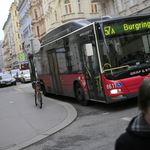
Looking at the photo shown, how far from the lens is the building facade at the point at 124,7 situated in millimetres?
21844

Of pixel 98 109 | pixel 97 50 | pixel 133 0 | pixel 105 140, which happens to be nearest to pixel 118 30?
pixel 97 50

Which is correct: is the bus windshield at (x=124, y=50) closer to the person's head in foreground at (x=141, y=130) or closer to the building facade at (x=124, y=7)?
the person's head in foreground at (x=141, y=130)

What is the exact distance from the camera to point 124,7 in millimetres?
25312

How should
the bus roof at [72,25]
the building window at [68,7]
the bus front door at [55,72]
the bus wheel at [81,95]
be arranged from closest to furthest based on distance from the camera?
the bus roof at [72,25], the bus wheel at [81,95], the bus front door at [55,72], the building window at [68,7]

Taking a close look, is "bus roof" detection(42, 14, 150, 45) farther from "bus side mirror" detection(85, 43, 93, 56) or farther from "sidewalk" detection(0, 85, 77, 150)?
"sidewalk" detection(0, 85, 77, 150)

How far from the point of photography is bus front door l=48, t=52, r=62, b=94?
1229cm

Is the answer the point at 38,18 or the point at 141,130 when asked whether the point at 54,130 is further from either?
the point at 38,18

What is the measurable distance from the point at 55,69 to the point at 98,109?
394 centimetres

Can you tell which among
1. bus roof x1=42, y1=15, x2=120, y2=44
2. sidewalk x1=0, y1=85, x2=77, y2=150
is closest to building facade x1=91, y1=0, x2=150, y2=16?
bus roof x1=42, y1=15, x2=120, y2=44

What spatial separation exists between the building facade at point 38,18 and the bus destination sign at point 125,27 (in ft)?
153

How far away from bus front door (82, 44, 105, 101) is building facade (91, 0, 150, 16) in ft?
45.4

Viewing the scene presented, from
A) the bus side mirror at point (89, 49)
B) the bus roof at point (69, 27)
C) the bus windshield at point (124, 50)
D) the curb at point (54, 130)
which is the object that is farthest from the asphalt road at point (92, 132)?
the bus roof at point (69, 27)

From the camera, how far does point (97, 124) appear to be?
686cm

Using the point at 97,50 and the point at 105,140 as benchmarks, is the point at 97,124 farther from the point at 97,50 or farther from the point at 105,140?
the point at 97,50
